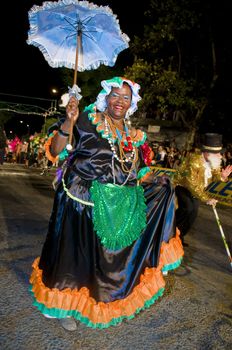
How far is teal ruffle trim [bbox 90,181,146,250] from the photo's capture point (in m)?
3.00

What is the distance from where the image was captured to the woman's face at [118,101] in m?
3.25

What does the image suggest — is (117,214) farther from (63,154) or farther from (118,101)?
(118,101)

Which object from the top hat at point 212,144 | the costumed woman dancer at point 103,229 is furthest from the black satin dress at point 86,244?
the top hat at point 212,144

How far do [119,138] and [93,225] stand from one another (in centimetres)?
81

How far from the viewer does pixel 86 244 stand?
→ 2.99 meters

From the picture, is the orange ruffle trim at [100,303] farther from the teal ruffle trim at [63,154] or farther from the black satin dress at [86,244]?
the teal ruffle trim at [63,154]

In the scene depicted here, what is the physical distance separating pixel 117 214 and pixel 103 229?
8.0 inches

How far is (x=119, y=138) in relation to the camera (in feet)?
10.6

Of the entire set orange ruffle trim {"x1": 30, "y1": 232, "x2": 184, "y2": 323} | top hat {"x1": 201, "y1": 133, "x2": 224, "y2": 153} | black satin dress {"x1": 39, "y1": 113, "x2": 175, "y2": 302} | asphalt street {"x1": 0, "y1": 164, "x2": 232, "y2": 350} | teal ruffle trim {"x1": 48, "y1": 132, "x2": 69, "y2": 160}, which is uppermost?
top hat {"x1": 201, "y1": 133, "x2": 224, "y2": 153}

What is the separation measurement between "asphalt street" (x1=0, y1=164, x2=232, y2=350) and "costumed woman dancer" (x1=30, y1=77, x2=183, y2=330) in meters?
0.16

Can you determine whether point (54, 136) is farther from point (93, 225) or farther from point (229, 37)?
point (229, 37)

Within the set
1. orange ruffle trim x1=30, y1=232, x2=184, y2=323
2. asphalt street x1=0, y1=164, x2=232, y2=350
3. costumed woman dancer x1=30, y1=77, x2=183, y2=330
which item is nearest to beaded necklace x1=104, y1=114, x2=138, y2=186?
costumed woman dancer x1=30, y1=77, x2=183, y2=330

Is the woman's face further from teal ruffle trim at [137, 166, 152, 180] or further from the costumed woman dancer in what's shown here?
teal ruffle trim at [137, 166, 152, 180]

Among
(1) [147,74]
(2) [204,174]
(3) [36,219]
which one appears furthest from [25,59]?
(2) [204,174]
